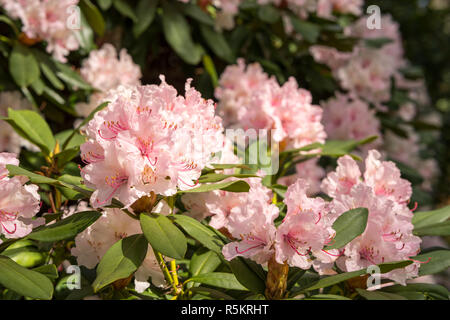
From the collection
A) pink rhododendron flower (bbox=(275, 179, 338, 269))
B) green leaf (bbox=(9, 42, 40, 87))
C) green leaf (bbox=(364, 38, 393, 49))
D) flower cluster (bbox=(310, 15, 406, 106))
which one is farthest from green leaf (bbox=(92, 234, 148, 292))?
green leaf (bbox=(364, 38, 393, 49))

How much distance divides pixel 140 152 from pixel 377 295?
0.50 metres

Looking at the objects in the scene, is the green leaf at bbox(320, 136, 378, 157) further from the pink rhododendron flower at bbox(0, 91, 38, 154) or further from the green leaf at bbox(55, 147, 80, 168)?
the pink rhododendron flower at bbox(0, 91, 38, 154)

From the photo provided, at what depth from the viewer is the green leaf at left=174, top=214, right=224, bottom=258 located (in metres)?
0.91

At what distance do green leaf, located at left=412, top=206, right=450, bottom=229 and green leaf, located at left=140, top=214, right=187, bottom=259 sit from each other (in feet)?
2.01

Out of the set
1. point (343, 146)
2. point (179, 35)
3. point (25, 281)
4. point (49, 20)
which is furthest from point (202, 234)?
point (179, 35)

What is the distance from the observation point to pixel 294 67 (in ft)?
7.70

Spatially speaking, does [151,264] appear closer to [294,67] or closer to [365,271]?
[365,271]

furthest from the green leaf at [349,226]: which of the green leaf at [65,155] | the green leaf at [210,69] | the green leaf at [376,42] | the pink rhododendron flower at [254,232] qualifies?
the green leaf at [376,42]

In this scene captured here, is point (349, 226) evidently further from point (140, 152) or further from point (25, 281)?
point (25, 281)

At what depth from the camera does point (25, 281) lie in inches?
31.1

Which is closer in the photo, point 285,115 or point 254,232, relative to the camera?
point 254,232

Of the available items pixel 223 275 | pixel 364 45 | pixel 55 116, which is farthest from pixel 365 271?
pixel 364 45

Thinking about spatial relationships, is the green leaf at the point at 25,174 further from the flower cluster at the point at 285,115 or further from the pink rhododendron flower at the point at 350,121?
the pink rhododendron flower at the point at 350,121
